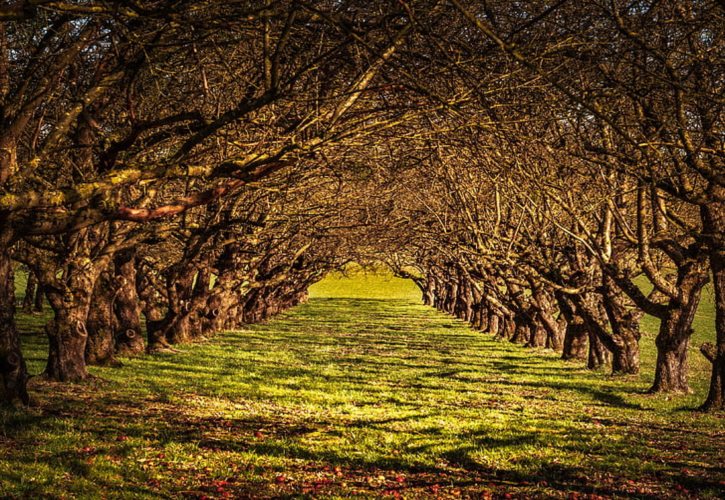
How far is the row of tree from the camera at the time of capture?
426 inches

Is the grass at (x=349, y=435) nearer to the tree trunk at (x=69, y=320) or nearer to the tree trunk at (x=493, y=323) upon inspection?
the tree trunk at (x=69, y=320)

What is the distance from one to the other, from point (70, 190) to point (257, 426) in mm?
5873

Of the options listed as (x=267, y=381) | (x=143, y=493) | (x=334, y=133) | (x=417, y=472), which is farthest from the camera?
(x=267, y=381)

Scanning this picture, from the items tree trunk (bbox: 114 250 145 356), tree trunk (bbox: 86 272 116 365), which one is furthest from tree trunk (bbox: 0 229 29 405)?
tree trunk (bbox: 114 250 145 356)

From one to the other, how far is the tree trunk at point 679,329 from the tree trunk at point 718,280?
1855mm

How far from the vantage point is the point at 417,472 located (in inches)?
434

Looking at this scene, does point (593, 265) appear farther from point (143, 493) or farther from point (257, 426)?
point (143, 493)

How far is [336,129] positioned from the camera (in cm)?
1242

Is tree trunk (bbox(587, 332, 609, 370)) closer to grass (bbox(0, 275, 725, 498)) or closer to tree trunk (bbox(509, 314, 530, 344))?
grass (bbox(0, 275, 725, 498))

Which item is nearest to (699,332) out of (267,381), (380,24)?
(267,381)

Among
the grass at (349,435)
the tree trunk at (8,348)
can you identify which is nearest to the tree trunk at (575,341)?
the grass at (349,435)

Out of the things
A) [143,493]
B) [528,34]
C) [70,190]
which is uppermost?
[528,34]

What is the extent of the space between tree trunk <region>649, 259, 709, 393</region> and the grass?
819 millimetres

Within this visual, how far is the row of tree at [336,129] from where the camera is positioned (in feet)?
35.5
